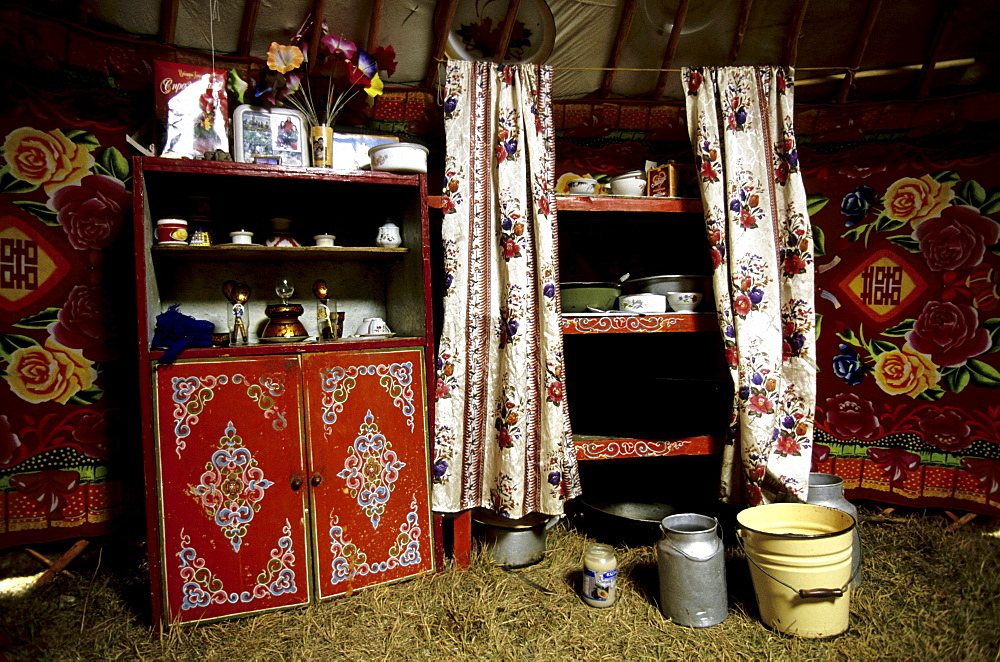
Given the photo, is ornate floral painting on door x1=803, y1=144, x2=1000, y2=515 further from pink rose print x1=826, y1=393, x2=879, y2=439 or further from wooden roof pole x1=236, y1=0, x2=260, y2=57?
wooden roof pole x1=236, y1=0, x2=260, y2=57

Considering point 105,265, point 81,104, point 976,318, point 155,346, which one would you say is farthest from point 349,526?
point 976,318

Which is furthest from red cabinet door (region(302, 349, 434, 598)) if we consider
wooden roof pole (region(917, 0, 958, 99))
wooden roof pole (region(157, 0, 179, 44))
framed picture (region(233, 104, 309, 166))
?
wooden roof pole (region(917, 0, 958, 99))

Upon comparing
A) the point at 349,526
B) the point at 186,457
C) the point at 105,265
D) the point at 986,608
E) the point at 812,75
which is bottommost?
the point at 986,608

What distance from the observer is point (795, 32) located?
7.97ft

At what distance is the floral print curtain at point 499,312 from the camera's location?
1984 millimetres

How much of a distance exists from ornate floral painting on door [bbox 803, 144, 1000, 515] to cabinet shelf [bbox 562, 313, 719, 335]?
81cm

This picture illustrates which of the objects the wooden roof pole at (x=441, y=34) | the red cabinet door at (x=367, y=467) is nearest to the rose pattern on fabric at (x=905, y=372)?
the red cabinet door at (x=367, y=467)

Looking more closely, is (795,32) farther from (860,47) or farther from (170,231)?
(170,231)

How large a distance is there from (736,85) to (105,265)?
248cm

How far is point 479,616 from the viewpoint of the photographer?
1.78m

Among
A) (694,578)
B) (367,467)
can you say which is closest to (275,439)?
(367,467)

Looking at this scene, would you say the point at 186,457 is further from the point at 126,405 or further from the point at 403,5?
the point at 403,5

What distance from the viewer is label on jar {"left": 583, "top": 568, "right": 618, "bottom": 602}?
182 cm

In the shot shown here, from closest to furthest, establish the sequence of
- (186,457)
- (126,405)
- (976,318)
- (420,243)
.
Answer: (186,457)
(420,243)
(126,405)
(976,318)
